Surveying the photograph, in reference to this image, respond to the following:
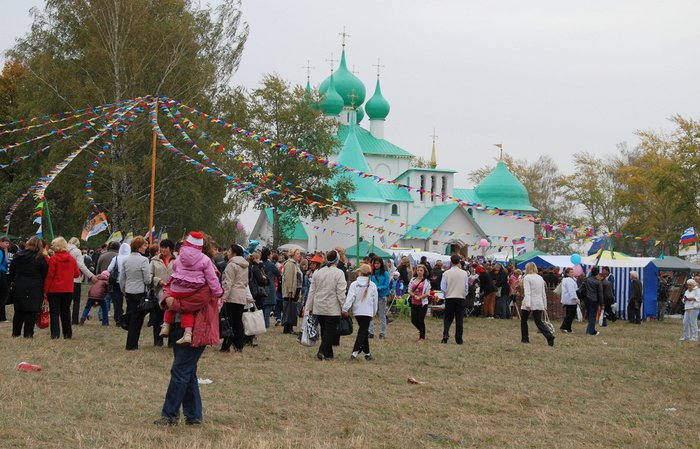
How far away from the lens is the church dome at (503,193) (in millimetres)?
86938

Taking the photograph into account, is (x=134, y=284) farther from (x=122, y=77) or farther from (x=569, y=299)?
(x=122, y=77)

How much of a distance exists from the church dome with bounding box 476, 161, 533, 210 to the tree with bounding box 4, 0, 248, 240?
168ft

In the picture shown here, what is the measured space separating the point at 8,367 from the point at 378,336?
29.1ft

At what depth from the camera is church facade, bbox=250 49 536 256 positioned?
7588 centimetres

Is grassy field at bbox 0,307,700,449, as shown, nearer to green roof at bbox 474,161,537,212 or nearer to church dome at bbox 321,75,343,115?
church dome at bbox 321,75,343,115

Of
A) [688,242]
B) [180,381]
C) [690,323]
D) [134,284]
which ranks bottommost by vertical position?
[180,381]

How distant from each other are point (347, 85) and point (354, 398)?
74783 millimetres

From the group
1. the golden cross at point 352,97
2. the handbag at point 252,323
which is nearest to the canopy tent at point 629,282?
the handbag at point 252,323

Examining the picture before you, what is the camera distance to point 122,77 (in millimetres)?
35719

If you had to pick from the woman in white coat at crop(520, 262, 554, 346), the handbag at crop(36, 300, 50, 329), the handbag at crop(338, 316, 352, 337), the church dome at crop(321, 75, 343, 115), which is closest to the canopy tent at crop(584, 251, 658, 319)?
the woman in white coat at crop(520, 262, 554, 346)

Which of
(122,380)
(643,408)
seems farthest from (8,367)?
(643,408)

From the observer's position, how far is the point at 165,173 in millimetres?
37625

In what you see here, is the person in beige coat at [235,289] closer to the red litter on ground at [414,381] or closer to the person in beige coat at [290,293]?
the red litter on ground at [414,381]

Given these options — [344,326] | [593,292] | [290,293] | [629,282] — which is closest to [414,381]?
[344,326]
